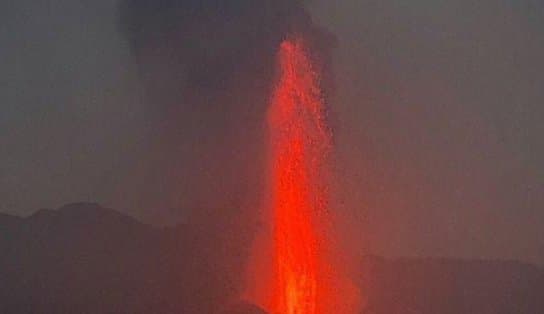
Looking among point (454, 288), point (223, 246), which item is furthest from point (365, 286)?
point (223, 246)

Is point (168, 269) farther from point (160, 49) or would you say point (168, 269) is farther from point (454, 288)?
point (454, 288)

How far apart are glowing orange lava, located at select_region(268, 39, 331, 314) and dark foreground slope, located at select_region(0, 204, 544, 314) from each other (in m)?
0.49

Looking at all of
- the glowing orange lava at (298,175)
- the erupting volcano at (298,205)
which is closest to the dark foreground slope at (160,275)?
the erupting volcano at (298,205)

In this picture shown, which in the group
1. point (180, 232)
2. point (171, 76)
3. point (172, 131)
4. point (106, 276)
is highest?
point (171, 76)

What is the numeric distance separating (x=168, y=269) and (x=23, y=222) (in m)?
1.70

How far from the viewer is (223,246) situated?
9.38 meters

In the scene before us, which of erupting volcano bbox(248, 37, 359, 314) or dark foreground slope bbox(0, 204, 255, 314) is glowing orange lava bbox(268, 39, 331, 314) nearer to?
erupting volcano bbox(248, 37, 359, 314)

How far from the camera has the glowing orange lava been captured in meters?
9.07

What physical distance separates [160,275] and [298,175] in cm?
192

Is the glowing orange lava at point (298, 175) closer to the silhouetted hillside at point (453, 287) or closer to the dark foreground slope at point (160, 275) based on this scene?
the dark foreground slope at point (160, 275)

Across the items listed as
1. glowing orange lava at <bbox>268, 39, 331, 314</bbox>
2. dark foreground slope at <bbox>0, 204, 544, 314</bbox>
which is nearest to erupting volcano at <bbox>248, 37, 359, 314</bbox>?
glowing orange lava at <bbox>268, 39, 331, 314</bbox>

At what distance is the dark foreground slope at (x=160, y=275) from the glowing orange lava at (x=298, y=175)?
49 centimetres

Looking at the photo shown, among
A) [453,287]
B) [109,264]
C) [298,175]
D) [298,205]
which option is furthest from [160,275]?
[453,287]

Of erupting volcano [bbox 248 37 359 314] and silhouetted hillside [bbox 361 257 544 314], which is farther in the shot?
silhouetted hillside [bbox 361 257 544 314]
